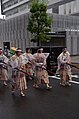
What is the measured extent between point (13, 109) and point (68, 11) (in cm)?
5840

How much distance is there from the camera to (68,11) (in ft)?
212

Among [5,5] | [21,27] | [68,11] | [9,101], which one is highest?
[5,5]

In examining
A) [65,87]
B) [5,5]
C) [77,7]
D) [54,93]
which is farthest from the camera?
[5,5]

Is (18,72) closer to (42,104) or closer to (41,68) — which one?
(41,68)

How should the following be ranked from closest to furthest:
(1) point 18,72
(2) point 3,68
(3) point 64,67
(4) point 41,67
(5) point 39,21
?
1. (1) point 18,72
2. (4) point 41,67
3. (3) point 64,67
4. (2) point 3,68
5. (5) point 39,21

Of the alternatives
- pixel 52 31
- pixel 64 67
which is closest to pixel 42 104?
pixel 64 67

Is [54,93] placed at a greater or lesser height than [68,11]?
lesser

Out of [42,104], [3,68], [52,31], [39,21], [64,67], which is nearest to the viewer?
[42,104]

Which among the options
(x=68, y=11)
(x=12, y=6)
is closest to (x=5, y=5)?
(x=12, y=6)

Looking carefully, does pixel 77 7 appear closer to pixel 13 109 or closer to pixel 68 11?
pixel 68 11

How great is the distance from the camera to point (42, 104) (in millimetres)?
8453

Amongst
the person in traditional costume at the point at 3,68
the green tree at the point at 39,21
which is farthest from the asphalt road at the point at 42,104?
the green tree at the point at 39,21

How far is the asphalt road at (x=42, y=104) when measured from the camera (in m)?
7.21

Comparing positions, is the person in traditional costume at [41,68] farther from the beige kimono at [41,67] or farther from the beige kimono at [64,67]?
the beige kimono at [64,67]
